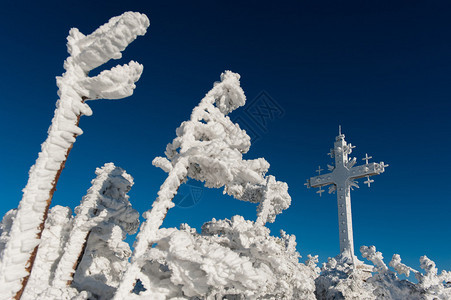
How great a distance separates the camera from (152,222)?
4.95 meters

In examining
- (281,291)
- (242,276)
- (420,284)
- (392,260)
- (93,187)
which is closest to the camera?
(242,276)

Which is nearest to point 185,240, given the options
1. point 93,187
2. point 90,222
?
point 90,222

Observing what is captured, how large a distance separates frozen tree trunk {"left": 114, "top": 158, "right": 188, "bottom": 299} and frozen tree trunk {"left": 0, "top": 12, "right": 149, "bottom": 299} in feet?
4.56

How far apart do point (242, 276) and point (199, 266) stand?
2.38ft

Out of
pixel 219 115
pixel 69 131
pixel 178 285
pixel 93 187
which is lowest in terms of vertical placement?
pixel 178 285

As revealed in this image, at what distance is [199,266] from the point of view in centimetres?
465

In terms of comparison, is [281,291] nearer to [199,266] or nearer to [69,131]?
Result: [199,266]

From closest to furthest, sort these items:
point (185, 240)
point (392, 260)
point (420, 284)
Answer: point (185, 240) → point (420, 284) → point (392, 260)

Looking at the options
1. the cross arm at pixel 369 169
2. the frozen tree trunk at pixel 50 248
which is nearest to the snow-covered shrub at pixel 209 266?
the frozen tree trunk at pixel 50 248

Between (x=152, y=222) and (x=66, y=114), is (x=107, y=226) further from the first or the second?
(x=66, y=114)

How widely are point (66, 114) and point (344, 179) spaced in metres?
21.8

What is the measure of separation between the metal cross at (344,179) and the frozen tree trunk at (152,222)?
59.9ft

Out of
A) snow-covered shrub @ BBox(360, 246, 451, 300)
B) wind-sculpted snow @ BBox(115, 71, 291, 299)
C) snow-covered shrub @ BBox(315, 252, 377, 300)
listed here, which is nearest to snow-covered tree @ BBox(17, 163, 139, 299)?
wind-sculpted snow @ BBox(115, 71, 291, 299)

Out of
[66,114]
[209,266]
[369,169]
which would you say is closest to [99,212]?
[66,114]
